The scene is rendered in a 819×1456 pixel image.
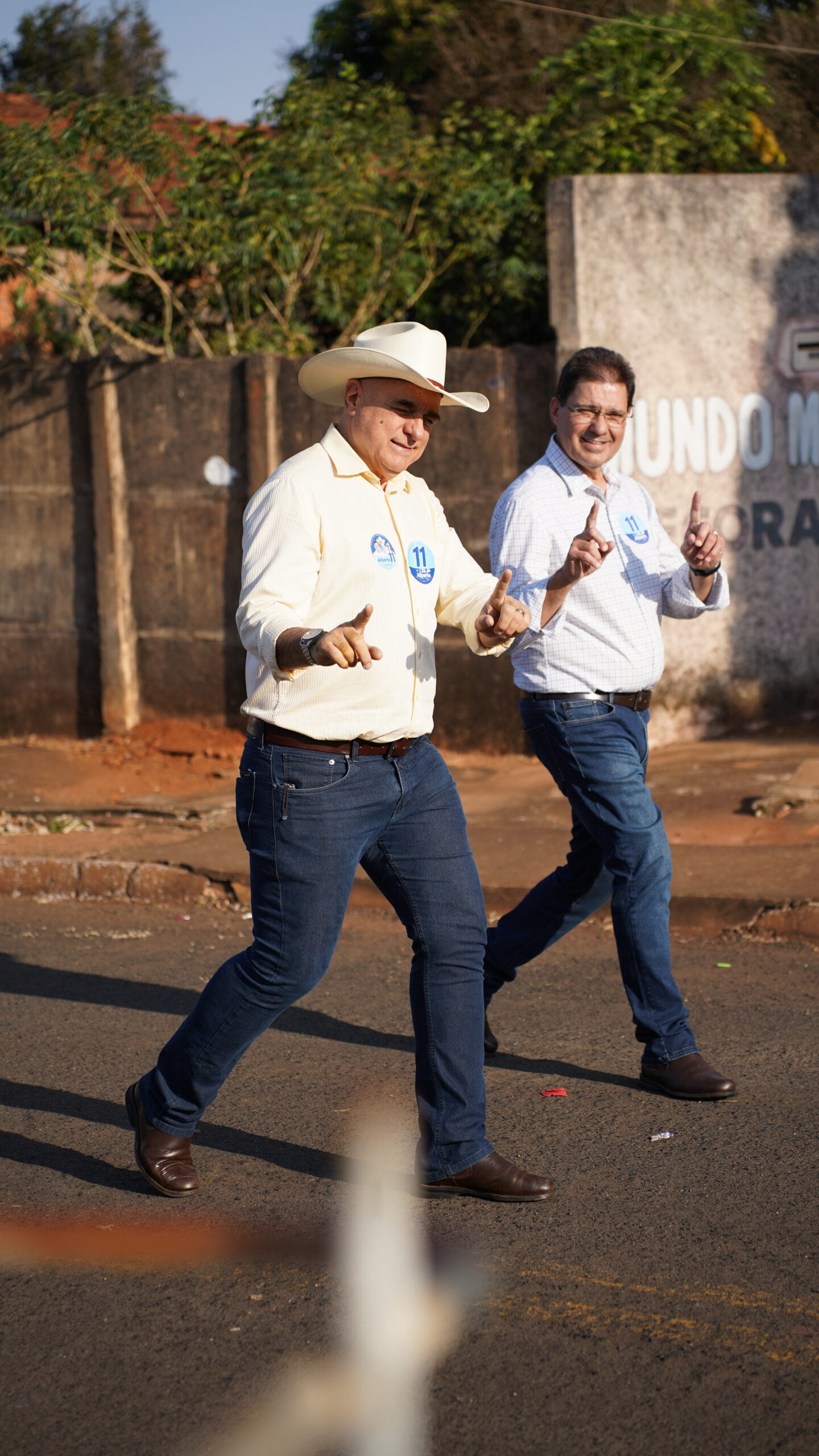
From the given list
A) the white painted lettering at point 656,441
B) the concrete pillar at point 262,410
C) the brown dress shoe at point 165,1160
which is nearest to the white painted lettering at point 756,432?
the white painted lettering at point 656,441

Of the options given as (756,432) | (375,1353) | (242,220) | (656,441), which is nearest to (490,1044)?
(375,1353)

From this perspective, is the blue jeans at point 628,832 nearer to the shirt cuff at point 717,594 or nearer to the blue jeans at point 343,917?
the shirt cuff at point 717,594

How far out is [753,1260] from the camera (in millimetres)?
3191

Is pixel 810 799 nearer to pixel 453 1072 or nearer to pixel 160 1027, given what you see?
pixel 160 1027

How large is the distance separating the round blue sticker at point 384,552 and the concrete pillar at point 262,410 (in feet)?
19.4

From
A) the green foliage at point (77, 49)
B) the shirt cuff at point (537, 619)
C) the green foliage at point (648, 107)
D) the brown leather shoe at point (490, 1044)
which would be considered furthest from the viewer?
the green foliage at point (77, 49)

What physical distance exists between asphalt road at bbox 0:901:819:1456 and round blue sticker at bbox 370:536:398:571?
1552 millimetres

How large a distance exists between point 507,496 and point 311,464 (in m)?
1.07

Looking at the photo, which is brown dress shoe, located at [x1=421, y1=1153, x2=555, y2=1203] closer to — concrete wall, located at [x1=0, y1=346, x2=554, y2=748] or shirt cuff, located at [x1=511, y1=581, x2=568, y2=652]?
shirt cuff, located at [x1=511, y1=581, x2=568, y2=652]

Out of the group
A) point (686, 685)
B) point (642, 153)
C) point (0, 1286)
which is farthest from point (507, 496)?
point (642, 153)

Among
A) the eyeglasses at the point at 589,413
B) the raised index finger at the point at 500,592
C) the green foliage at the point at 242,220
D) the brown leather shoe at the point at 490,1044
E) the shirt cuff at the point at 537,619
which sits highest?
the green foliage at the point at 242,220

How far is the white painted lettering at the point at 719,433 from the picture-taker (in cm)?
879

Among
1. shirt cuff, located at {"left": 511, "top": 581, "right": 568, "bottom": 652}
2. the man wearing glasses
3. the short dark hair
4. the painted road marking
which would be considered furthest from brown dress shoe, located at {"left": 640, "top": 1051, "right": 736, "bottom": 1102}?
the short dark hair

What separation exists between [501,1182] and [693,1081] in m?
0.85
